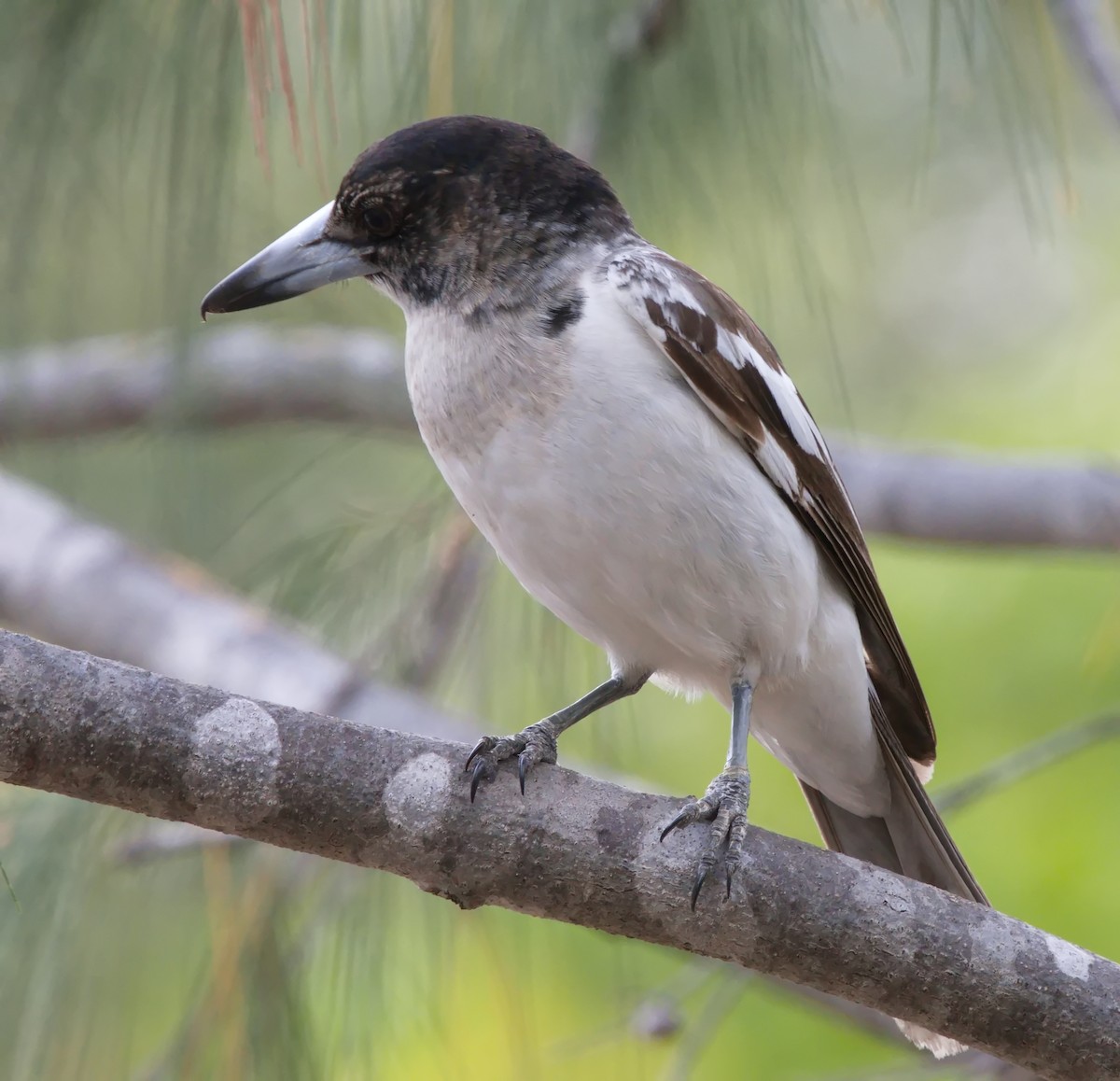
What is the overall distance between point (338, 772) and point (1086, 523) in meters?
1.87

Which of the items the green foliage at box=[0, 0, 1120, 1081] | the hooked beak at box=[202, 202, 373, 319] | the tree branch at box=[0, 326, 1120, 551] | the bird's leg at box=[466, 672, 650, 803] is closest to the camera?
the bird's leg at box=[466, 672, 650, 803]

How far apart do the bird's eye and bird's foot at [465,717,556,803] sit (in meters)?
0.86

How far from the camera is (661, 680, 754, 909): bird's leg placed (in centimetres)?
181

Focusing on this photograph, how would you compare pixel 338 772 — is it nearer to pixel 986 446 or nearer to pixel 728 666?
pixel 728 666

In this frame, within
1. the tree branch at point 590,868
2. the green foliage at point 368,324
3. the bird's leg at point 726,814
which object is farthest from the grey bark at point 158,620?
the tree branch at point 590,868

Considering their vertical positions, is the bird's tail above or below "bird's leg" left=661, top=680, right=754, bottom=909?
below

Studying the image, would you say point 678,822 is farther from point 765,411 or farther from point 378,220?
point 378,220

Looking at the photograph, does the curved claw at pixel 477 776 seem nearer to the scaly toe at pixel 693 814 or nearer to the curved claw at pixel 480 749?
the curved claw at pixel 480 749

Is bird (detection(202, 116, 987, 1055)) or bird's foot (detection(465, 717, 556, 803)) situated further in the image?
bird (detection(202, 116, 987, 1055))

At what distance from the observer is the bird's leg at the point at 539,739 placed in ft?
6.15

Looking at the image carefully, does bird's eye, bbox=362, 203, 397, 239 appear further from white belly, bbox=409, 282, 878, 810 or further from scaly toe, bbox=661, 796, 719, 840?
scaly toe, bbox=661, 796, 719, 840

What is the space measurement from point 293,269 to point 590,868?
117 centimetres

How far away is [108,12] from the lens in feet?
6.36

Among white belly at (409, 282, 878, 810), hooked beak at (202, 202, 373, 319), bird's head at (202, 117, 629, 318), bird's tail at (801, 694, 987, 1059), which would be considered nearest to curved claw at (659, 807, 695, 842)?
white belly at (409, 282, 878, 810)
